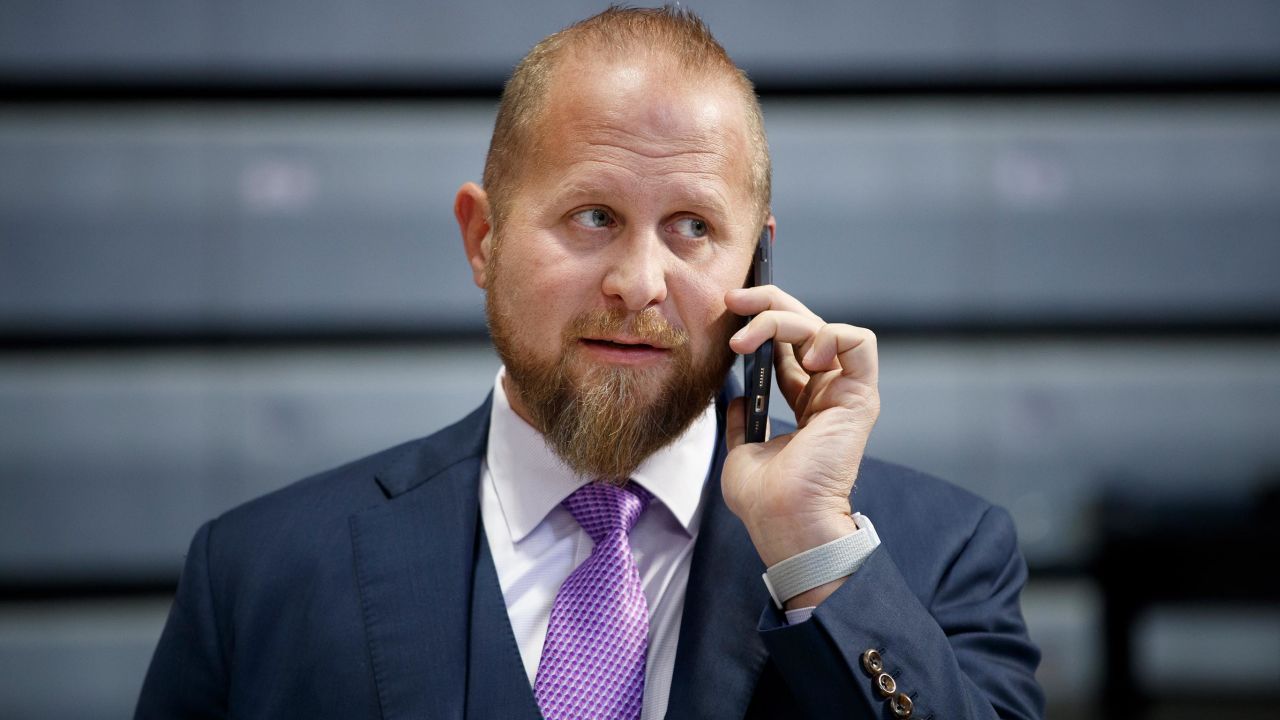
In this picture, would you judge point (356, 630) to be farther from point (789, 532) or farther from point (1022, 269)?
point (1022, 269)

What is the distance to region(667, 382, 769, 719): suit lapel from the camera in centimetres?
143

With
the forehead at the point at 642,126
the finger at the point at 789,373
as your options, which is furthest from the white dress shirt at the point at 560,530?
the forehead at the point at 642,126

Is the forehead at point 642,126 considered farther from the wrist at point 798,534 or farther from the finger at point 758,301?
the wrist at point 798,534

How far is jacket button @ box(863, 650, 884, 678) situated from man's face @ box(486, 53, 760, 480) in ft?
1.34

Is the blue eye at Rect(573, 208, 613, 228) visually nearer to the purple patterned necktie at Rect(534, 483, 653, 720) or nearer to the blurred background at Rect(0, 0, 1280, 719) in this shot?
the purple patterned necktie at Rect(534, 483, 653, 720)

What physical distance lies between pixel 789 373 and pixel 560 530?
1.31 ft

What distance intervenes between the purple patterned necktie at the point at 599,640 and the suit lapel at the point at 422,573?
123 millimetres

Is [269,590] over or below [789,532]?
over

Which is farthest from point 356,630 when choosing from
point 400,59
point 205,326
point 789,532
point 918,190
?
point 918,190

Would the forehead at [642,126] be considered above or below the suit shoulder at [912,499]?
above

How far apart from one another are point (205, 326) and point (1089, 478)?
212 cm

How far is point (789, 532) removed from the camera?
141cm

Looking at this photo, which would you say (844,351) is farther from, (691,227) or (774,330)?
(691,227)

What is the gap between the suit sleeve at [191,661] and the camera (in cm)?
162
